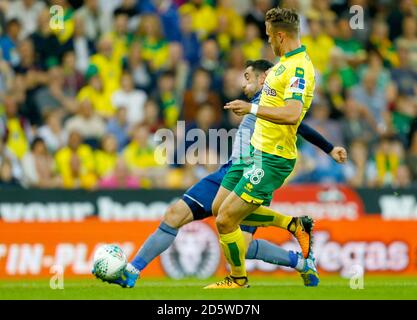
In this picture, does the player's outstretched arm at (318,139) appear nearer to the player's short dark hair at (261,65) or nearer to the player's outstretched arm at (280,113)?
the player's short dark hair at (261,65)

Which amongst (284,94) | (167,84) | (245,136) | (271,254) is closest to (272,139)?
(284,94)

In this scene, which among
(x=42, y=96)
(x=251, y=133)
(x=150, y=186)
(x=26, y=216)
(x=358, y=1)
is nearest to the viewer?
(x=251, y=133)

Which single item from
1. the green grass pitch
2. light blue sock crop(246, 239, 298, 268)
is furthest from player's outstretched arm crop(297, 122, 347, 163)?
the green grass pitch

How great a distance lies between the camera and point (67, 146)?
18250 mm

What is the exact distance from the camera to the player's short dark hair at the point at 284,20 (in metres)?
10.9

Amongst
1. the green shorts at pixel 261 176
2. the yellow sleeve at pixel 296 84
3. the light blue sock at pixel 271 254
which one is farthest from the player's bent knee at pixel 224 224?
the yellow sleeve at pixel 296 84

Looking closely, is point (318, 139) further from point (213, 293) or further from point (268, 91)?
point (213, 293)

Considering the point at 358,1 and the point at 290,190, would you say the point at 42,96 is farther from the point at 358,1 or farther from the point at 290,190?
the point at 358,1

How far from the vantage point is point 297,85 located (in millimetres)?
10539

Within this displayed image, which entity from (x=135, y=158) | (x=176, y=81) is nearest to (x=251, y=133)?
(x=135, y=158)

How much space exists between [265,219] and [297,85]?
1770 mm

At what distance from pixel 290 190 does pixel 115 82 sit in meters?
4.28

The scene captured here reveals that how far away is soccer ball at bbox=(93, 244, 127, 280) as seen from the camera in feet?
36.7

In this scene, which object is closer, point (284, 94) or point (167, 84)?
point (284, 94)
